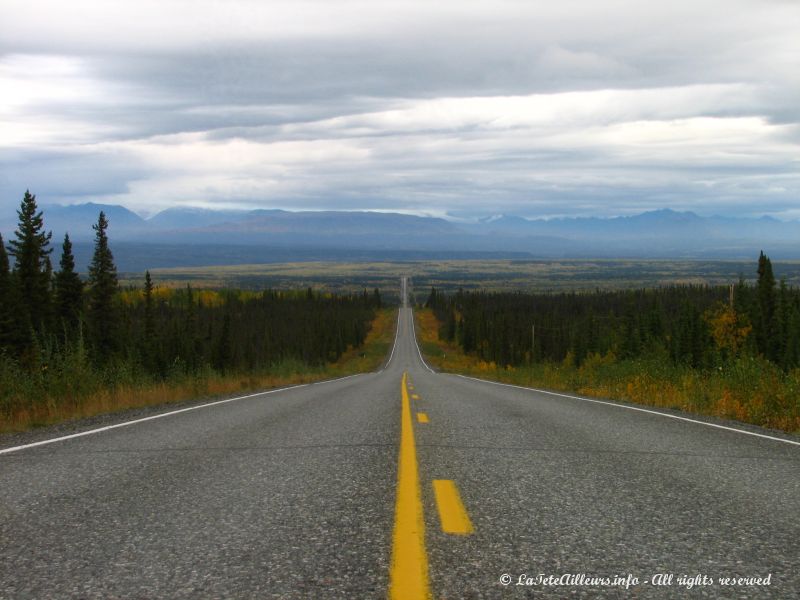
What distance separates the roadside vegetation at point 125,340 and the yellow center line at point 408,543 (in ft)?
25.3

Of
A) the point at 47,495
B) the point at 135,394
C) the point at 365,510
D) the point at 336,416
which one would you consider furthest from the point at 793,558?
the point at 135,394

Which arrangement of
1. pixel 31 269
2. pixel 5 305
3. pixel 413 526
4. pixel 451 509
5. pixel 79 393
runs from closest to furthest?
pixel 413 526 < pixel 451 509 < pixel 79 393 < pixel 5 305 < pixel 31 269

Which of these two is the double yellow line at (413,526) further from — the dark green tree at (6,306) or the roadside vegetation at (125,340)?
the dark green tree at (6,306)

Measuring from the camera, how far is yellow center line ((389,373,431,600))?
383 cm

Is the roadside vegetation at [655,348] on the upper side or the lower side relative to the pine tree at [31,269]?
lower

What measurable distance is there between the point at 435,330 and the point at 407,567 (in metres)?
165

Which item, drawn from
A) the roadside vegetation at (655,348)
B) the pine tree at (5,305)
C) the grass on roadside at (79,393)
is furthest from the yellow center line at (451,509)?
the pine tree at (5,305)

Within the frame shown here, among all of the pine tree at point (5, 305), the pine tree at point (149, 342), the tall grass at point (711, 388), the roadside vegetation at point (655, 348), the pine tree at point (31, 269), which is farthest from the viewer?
the pine tree at point (31, 269)

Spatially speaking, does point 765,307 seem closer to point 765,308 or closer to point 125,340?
point 765,308

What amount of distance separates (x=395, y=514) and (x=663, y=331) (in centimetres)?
10544

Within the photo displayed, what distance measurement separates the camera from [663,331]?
10312cm

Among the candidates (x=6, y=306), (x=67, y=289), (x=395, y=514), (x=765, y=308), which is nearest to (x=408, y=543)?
(x=395, y=514)

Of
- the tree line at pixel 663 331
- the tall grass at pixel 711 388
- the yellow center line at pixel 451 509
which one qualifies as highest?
the yellow center line at pixel 451 509

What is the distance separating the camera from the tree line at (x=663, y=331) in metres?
73.8
